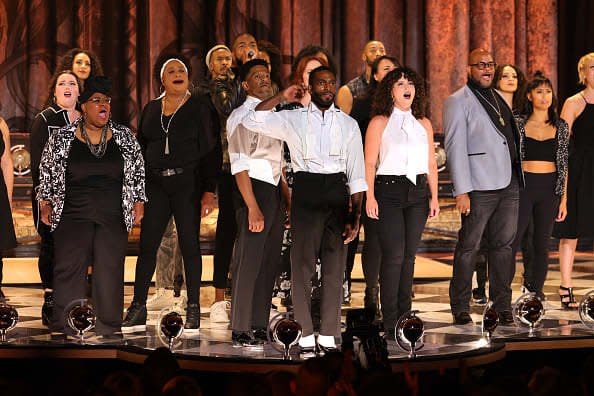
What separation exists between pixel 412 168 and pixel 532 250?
164 cm

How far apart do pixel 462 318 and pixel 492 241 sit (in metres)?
0.45

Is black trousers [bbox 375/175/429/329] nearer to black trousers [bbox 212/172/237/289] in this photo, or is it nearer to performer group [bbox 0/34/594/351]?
performer group [bbox 0/34/594/351]

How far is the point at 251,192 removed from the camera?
5770mm

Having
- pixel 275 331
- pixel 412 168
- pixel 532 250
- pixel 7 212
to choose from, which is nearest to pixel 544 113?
pixel 532 250

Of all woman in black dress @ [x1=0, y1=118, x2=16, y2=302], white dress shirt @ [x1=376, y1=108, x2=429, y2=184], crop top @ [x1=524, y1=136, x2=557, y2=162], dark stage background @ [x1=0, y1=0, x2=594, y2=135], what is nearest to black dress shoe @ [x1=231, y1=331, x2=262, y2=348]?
white dress shirt @ [x1=376, y1=108, x2=429, y2=184]

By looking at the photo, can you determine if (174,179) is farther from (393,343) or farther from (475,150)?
(475,150)

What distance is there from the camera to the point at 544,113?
7180mm

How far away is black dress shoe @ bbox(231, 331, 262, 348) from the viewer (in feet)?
18.8

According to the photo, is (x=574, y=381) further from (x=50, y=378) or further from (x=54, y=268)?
(x=54, y=268)

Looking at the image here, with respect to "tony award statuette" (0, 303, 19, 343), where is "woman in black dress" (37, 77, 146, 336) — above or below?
above

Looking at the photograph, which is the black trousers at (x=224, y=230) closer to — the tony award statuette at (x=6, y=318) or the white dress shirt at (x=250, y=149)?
the white dress shirt at (x=250, y=149)

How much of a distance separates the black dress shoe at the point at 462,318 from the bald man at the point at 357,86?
1283 millimetres

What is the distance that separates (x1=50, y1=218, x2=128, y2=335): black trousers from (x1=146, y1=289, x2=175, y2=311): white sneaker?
108 centimetres

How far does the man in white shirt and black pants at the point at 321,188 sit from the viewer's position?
5.61 m
